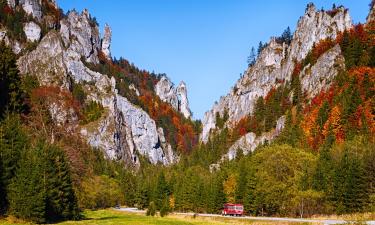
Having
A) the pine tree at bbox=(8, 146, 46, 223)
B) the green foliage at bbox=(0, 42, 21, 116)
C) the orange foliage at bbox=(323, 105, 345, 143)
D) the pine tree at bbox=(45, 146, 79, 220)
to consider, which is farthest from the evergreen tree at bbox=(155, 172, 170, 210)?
the pine tree at bbox=(8, 146, 46, 223)

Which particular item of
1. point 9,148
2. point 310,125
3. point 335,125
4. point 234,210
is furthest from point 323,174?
point 310,125

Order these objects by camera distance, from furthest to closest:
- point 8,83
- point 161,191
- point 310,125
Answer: point 310,125, point 161,191, point 8,83

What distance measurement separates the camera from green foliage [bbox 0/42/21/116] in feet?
256

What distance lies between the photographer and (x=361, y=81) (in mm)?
154375

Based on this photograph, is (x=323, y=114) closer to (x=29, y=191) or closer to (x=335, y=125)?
(x=335, y=125)

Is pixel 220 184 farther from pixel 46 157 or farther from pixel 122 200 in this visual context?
pixel 122 200

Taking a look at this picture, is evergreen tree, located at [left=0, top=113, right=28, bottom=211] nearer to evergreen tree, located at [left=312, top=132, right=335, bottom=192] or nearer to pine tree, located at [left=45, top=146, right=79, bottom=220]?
pine tree, located at [left=45, top=146, right=79, bottom=220]

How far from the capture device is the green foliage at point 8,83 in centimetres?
7800

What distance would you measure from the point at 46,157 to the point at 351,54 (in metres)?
157

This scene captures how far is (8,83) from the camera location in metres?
80.3

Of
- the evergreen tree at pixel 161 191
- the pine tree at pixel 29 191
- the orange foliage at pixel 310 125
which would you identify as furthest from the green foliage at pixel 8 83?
the orange foliage at pixel 310 125

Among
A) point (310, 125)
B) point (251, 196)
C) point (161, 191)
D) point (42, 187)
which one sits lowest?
point (42, 187)

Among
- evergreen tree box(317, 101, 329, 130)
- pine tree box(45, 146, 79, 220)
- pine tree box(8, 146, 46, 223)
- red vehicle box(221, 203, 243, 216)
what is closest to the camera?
pine tree box(8, 146, 46, 223)

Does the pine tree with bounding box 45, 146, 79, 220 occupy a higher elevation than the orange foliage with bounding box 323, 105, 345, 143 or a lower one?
lower
